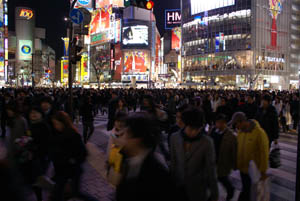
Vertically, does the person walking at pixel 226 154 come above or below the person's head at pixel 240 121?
below

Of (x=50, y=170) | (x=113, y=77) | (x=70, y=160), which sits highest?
(x=113, y=77)

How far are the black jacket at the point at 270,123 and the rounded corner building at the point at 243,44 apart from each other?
53.8m

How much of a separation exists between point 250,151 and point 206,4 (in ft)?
241

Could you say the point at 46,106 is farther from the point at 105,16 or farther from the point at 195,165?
the point at 105,16

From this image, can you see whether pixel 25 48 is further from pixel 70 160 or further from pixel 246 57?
pixel 70 160

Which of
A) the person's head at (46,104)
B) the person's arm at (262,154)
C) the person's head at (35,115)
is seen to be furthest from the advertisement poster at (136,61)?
the person's arm at (262,154)

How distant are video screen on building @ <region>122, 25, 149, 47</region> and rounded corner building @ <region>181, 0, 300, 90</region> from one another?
17.9m

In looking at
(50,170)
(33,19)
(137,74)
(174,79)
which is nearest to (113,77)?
(137,74)

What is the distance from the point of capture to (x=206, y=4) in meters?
71.8

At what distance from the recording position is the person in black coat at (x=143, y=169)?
1.86 m

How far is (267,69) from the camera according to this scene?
65.0 m

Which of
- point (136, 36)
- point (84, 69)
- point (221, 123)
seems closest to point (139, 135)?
point (221, 123)

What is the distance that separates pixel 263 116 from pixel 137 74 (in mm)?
84654

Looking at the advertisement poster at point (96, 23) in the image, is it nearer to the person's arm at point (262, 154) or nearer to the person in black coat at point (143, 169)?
the person's arm at point (262, 154)
